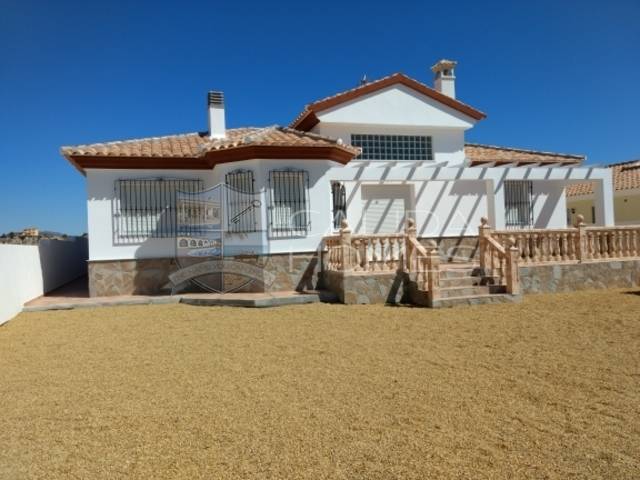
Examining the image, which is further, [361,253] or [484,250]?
[484,250]

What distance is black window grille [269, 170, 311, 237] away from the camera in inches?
488

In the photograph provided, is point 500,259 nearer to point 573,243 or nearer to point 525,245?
point 525,245

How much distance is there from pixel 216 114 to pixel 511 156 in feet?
35.9

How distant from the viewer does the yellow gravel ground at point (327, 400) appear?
3.55 metres

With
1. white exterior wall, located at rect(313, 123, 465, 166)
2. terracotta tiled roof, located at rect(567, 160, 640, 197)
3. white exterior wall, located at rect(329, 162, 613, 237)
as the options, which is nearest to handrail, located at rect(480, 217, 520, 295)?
white exterior wall, located at rect(329, 162, 613, 237)

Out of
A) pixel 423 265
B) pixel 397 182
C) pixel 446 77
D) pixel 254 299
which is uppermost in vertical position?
pixel 446 77

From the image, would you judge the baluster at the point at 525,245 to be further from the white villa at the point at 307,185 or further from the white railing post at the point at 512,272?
the white railing post at the point at 512,272

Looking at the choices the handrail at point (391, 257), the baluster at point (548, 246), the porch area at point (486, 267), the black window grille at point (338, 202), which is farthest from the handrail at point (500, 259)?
the black window grille at point (338, 202)

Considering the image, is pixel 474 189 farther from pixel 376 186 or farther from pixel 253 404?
pixel 253 404

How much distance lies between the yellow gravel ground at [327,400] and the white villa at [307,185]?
3.96m

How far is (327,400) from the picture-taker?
191 inches

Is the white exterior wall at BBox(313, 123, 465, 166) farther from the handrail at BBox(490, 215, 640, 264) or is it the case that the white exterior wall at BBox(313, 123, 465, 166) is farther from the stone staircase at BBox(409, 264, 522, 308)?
the stone staircase at BBox(409, 264, 522, 308)

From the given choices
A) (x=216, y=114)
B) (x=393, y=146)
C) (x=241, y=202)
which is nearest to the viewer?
(x=241, y=202)

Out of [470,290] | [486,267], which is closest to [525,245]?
[486,267]
